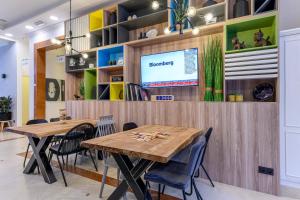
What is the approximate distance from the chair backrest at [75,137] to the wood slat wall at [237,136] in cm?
118

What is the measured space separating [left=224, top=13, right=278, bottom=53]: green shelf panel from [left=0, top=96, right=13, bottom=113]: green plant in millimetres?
7669

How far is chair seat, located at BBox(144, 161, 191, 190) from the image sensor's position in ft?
5.61

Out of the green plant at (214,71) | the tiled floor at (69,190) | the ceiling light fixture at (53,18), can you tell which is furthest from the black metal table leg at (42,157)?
the ceiling light fixture at (53,18)

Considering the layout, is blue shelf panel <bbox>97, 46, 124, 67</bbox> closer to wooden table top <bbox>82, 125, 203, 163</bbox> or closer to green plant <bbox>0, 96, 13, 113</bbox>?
wooden table top <bbox>82, 125, 203, 163</bbox>

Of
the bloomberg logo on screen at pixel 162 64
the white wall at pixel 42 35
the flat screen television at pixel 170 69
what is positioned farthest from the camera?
the white wall at pixel 42 35

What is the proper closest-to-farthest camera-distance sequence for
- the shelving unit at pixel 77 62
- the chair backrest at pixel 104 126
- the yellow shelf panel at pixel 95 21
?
the chair backrest at pixel 104 126
the yellow shelf panel at pixel 95 21
the shelving unit at pixel 77 62

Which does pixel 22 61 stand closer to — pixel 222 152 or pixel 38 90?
pixel 38 90

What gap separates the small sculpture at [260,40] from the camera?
2525 millimetres

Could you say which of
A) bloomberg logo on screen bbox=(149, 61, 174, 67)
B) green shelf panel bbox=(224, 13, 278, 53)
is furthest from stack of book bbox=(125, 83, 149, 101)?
green shelf panel bbox=(224, 13, 278, 53)

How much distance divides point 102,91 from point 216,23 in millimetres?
2608

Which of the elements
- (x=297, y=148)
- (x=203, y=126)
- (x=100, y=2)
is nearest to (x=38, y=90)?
(x=100, y=2)

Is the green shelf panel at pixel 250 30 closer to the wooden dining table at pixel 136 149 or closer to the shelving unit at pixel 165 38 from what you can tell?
the shelving unit at pixel 165 38

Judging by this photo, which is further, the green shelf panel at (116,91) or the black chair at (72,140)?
the green shelf panel at (116,91)

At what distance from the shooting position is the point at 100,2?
163 inches
